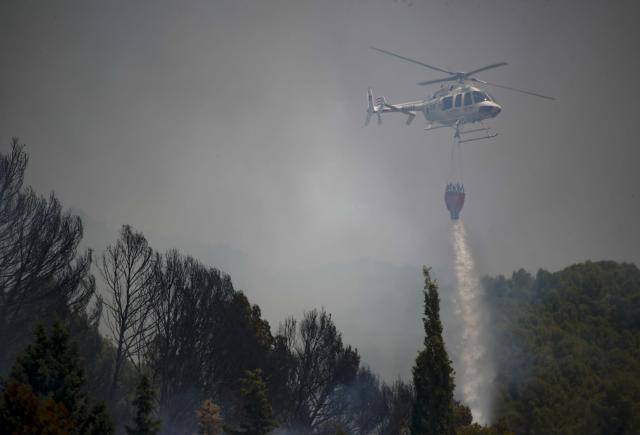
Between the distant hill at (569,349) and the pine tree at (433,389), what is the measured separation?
137 feet

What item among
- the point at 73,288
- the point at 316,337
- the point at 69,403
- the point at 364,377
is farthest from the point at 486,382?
the point at 69,403

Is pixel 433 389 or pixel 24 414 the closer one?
pixel 24 414

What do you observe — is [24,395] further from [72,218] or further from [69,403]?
[72,218]

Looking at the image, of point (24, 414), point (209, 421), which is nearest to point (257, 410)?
point (209, 421)

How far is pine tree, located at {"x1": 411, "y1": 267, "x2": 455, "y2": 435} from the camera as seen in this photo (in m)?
44.7

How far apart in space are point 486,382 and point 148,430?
2737 inches

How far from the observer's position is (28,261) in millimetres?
51500

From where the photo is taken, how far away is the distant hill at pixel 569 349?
8419cm

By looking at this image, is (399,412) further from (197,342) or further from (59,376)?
Answer: (59,376)

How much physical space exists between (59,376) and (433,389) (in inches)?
979

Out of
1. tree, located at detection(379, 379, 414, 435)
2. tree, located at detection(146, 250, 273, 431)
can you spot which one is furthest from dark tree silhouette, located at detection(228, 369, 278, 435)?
tree, located at detection(379, 379, 414, 435)

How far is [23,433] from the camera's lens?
25953 millimetres

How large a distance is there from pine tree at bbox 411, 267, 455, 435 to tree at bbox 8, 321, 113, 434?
2186cm

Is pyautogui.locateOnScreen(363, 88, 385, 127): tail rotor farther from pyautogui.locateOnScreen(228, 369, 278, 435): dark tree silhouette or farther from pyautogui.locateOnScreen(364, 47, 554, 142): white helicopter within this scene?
pyautogui.locateOnScreen(228, 369, 278, 435): dark tree silhouette
